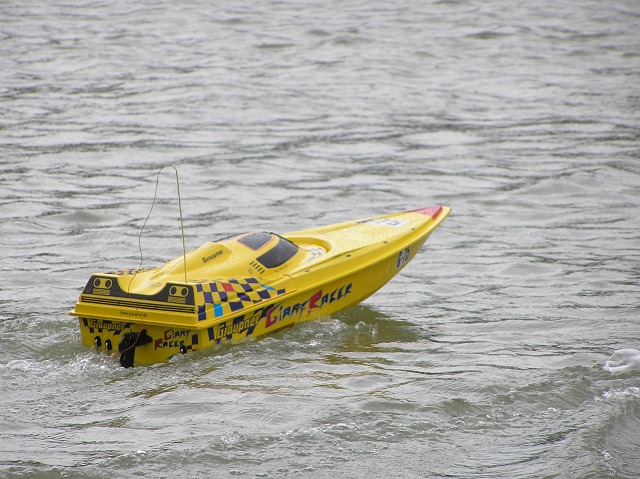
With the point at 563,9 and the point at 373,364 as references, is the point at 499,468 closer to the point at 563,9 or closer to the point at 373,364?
the point at 373,364

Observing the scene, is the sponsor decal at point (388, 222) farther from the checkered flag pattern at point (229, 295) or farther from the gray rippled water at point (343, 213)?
the checkered flag pattern at point (229, 295)

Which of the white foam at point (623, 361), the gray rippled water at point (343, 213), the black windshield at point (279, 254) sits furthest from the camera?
the black windshield at point (279, 254)

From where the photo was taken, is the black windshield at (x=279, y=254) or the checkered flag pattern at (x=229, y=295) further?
the black windshield at (x=279, y=254)

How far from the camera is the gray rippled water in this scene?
228 inches

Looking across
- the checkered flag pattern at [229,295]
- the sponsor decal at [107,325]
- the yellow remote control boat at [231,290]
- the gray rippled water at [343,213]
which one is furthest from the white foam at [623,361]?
the sponsor decal at [107,325]

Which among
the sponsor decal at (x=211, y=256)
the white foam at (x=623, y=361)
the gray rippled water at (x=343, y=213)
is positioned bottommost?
the white foam at (x=623, y=361)

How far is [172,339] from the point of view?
263 inches

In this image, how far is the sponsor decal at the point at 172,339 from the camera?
6637 millimetres

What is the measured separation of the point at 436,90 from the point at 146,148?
17.8 ft

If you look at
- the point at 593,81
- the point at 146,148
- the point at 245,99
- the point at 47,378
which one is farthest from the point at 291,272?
the point at 593,81

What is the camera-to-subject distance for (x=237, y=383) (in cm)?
649

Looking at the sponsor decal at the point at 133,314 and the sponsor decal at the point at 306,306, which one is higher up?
the sponsor decal at the point at 133,314

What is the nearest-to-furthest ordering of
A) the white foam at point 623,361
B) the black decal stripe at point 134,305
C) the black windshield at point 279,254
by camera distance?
the black decal stripe at point 134,305
the white foam at point 623,361
the black windshield at point 279,254

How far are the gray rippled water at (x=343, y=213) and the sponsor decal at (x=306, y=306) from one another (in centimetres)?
17
